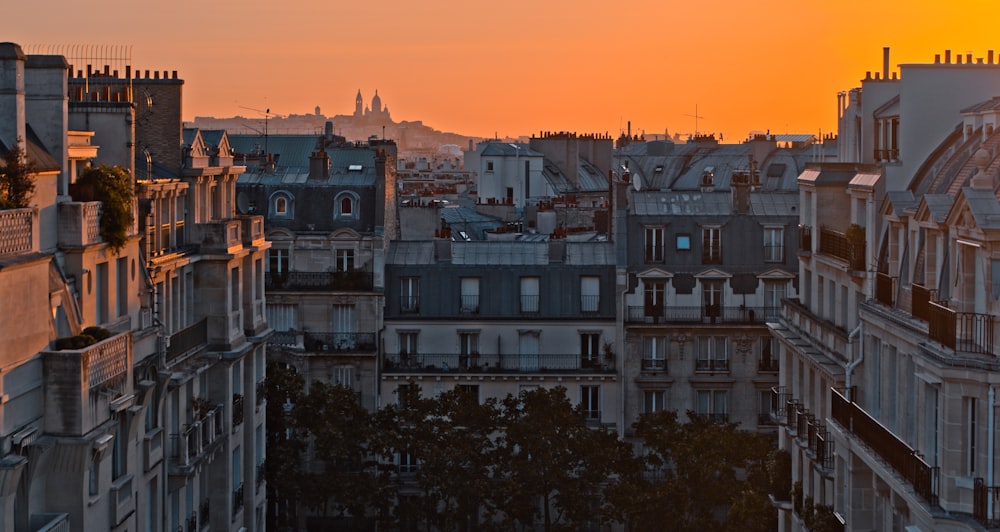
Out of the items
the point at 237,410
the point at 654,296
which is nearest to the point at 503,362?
the point at 654,296

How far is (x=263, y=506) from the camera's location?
2079 inches

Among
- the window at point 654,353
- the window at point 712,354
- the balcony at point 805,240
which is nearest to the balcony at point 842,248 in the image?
the balcony at point 805,240

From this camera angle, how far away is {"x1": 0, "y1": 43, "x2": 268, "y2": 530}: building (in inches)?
1212

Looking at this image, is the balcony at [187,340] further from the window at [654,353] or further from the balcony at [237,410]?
the window at [654,353]

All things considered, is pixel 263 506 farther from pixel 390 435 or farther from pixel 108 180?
pixel 108 180

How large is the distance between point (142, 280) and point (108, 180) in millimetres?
4253

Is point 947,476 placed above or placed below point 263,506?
above

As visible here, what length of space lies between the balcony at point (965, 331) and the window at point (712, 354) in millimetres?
38428

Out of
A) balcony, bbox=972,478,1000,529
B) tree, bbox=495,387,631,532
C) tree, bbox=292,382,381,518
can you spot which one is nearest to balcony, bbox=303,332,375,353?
tree, bbox=292,382,381,518

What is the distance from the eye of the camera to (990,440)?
28.7m

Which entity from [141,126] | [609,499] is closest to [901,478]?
[141,126]

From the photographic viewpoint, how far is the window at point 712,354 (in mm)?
68625

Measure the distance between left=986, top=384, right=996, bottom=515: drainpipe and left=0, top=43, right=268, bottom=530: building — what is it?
52.3ft

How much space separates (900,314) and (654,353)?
34.4m
